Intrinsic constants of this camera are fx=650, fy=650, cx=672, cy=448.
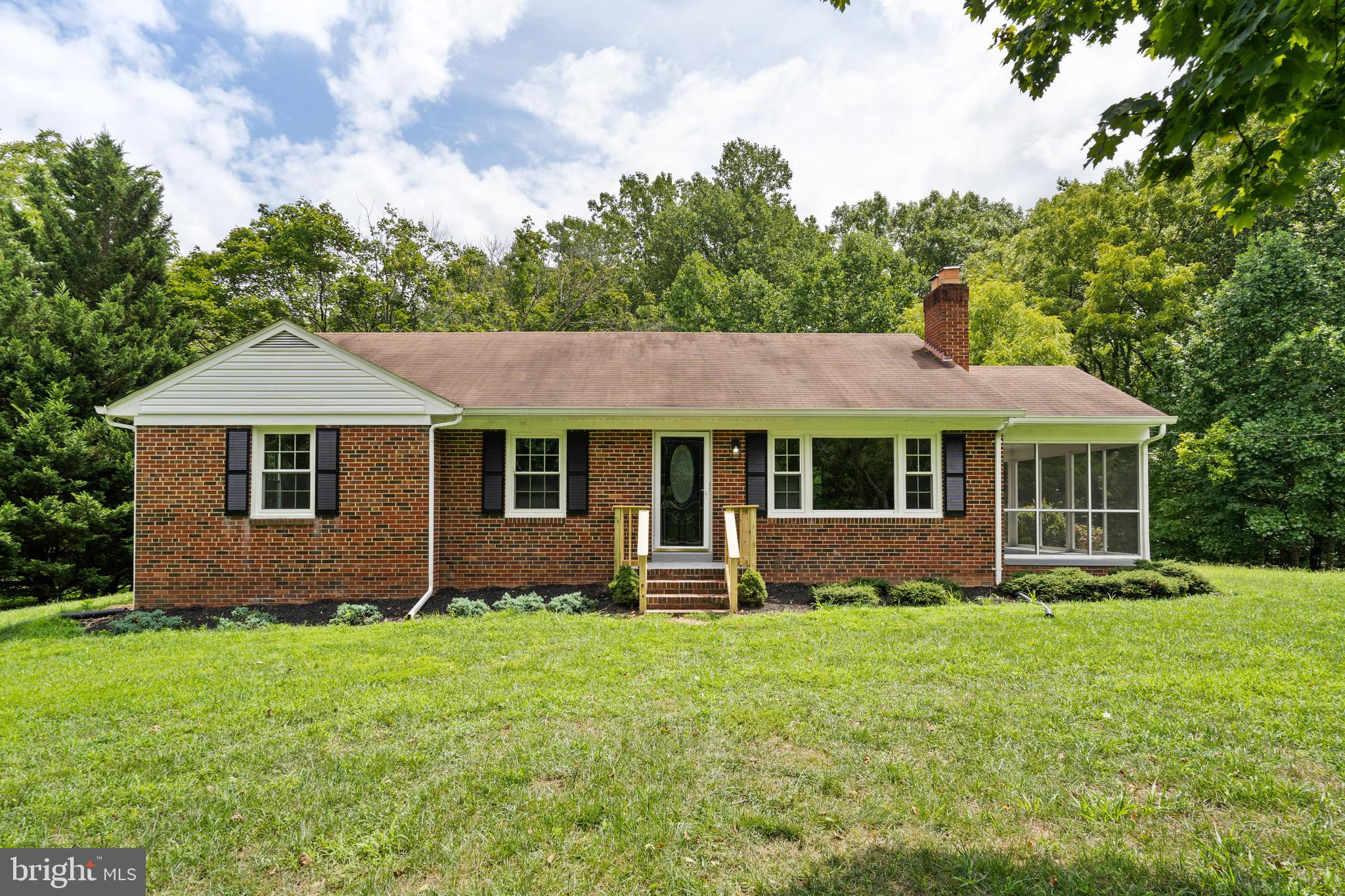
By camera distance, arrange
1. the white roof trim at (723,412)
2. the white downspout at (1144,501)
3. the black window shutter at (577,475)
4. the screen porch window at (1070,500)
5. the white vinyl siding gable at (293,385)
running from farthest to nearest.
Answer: the screen porch window at (1070,500)
the white downspout at (1144,501)
the black window shutter at (577,475)
the white roof trim at (723,412)
the white vinyl siding gable at (293,385)

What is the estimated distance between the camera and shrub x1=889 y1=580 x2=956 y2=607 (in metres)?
9.43

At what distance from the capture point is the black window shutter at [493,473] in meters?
10.7

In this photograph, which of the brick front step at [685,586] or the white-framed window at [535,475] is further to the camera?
the white-framed window at [535,475]

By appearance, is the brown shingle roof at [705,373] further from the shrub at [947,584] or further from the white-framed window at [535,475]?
the shrub at [947,584]

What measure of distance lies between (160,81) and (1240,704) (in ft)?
57.9

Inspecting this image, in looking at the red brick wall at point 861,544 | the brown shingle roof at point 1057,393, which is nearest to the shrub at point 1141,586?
the red brick wall at point 861,544

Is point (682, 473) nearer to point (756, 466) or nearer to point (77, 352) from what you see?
point (756, 466)

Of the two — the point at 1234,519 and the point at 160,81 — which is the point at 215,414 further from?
the point at 1234,519

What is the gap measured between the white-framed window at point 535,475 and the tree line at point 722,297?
9.43m

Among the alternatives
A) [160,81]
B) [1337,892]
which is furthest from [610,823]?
[160,81]

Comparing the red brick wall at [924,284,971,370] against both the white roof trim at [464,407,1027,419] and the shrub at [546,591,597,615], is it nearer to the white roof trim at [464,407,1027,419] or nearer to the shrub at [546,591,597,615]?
the white roof trim at [464,407,1027,419]

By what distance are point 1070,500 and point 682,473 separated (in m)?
8.69

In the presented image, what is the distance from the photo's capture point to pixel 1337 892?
→ 8.91 ft

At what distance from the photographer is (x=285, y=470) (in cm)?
994
